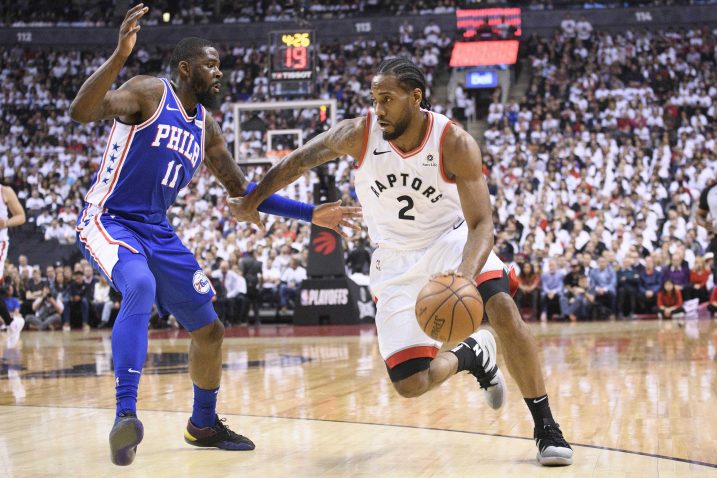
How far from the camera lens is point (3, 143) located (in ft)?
74.5

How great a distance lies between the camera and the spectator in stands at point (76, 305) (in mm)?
15719

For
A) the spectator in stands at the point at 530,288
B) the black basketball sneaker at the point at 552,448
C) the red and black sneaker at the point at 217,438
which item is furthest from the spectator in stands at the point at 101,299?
the black basketball sneaker at the point at 552,448

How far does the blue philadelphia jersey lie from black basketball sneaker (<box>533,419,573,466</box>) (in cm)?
197

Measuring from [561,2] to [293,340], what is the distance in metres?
17.8

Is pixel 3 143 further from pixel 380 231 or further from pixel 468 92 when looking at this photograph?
pixel 380 231

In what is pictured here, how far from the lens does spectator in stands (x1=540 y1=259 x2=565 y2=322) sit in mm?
14719

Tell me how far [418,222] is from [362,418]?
1.39m

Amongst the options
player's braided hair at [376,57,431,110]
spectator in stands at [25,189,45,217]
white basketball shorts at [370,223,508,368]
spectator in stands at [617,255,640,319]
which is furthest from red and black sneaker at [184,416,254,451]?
spectator in stands at [25,189,45,217]

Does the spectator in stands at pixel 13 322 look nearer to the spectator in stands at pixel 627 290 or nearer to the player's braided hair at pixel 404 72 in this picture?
the player's braided hair at pixel 404 72

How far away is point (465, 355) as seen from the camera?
4445 millimetres

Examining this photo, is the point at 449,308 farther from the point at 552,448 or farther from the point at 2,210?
the point at 2,210

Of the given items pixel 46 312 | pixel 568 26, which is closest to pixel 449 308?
pixel 46 312

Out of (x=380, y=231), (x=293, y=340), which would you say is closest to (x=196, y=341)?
(x=380, y=231)

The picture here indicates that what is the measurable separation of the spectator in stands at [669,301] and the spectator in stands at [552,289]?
1.55 meters
